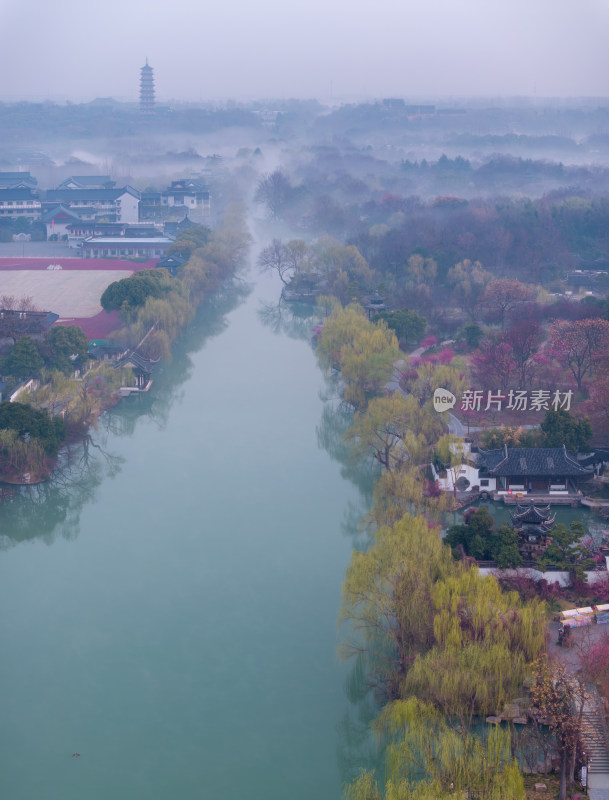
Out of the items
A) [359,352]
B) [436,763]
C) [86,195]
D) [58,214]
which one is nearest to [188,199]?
[86,195]

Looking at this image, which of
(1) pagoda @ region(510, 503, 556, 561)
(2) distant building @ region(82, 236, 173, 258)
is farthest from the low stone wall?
(2) distant building @ region(82, 236, 173, 258)

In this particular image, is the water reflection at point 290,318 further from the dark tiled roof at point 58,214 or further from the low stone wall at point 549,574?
the low stone wall at point 549,574

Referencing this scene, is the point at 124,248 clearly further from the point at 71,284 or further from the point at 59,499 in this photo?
the point at 59,499

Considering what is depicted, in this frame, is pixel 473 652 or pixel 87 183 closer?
pixel 473 652

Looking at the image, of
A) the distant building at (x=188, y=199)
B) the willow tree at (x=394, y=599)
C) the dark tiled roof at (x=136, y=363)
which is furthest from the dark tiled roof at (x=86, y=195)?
the willow tree at (x=394, y=599)

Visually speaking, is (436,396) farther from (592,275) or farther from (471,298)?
(592,275)
